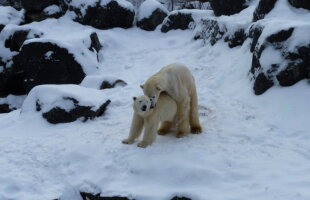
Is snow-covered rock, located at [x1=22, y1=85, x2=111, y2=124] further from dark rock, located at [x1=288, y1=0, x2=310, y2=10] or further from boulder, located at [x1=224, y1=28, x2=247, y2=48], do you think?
dark rock, located at [x1=288, y1=0, x2=310, y2=10]

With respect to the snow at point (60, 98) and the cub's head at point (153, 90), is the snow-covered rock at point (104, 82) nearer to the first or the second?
the snow at point (60, 98)

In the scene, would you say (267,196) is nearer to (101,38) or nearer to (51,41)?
(51,41)

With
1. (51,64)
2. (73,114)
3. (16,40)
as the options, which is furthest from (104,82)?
(16,40)

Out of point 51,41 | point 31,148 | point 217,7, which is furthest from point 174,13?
Result: point 31,148

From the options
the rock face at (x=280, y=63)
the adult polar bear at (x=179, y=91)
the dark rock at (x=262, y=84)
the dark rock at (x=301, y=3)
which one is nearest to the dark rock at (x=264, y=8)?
the dark rock at (x=301, y=3)

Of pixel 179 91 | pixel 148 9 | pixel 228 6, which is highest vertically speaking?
pixel 179 91

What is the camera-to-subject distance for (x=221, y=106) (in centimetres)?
720

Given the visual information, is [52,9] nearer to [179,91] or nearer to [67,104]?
[67,104]

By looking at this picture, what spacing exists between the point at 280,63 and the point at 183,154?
2669mm

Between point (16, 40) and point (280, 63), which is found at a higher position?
point (280, 63)

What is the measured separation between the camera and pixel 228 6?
12094 millimetres

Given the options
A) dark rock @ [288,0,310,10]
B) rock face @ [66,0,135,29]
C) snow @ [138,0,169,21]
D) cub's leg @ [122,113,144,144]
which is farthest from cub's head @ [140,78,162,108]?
snow @ [138,0,169,21]

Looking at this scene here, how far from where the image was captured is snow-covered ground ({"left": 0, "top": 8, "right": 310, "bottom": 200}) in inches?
191

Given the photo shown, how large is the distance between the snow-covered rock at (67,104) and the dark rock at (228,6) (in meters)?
5.91
